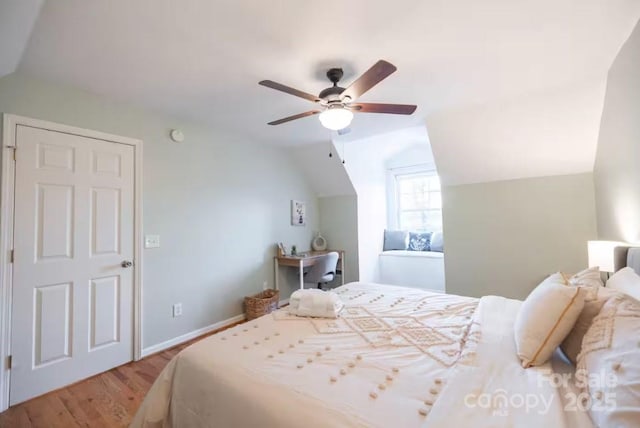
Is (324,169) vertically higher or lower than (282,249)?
higher

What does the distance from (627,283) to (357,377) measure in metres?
1.52

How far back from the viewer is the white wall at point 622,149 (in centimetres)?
178

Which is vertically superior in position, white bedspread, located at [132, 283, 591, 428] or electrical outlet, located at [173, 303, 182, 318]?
white bedspread, located at [132, 283, 591, 428]

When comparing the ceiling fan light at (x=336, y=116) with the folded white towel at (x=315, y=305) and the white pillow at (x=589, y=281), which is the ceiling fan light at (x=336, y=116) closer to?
the folded white towel at (x=315, y=305)

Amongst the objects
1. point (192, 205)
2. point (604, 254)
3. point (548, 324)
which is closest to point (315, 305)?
point (548, 324)

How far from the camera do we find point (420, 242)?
4.72 meters

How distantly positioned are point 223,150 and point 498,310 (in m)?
3.10

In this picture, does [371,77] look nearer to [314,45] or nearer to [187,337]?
[314,45]

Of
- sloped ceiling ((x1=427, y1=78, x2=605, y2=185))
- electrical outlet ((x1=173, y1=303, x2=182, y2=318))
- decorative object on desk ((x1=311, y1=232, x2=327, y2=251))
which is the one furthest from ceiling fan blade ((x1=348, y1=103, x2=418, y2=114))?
decorative object on desk ((x1=311, y1=232, x2=327, y2=251))

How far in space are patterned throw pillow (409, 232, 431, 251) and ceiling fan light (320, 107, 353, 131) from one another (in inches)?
129

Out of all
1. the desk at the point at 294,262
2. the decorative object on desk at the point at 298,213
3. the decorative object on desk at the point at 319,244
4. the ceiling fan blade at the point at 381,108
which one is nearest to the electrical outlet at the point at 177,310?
the desk at the point at 294,262

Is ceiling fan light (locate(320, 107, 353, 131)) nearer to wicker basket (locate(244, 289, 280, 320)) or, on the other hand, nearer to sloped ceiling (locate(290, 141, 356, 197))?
sloped ceiling (locate(290, 141, 356, 197))

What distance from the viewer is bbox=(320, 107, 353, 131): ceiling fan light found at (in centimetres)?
193

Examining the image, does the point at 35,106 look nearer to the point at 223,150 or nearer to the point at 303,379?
the point at 223,150
